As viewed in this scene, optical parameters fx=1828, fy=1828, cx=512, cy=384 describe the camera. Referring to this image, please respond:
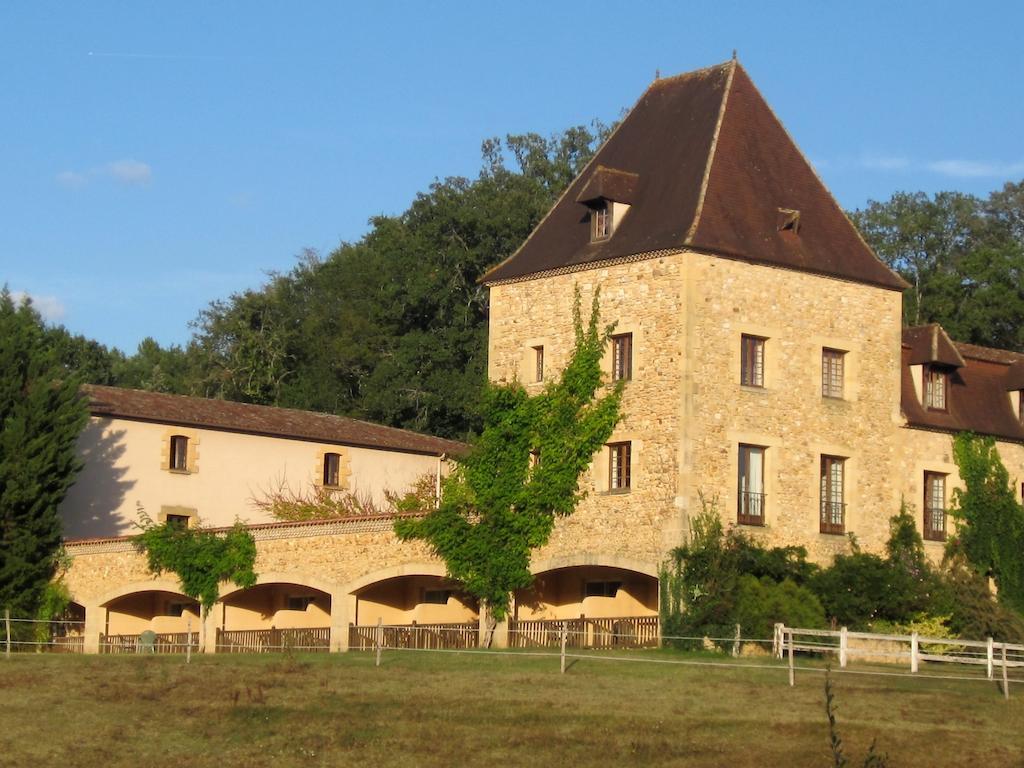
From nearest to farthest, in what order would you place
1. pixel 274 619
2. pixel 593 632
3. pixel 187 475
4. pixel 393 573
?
pixel 593 632 → pixel 393 573 → pixel 274 619 → pixel 187 475

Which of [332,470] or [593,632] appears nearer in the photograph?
[593,632]

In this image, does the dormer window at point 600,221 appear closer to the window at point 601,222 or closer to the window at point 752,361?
the window at point 601,222

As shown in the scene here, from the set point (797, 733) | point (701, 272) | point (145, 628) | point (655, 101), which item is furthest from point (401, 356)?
point (797, 733)

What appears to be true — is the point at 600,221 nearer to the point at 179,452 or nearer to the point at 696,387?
the point at 696,387

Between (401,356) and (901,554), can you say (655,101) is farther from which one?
(401,356)

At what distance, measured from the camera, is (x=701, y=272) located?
35.3 m

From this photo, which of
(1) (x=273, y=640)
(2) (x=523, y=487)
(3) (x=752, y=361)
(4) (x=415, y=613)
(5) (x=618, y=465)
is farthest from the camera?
(4) (x=415, y=613)

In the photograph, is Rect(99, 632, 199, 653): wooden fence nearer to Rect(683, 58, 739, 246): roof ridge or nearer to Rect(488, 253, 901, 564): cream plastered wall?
Rect(488, 253, 901, 564): cream plastered wall

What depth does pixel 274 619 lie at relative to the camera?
40.5 metres

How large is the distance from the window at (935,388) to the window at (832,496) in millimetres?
3586

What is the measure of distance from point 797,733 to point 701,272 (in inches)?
524

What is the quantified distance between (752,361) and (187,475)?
1720 centimetres

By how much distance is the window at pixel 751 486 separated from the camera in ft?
116

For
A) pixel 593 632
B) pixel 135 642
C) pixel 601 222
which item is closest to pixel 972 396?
pixel 601 222
